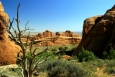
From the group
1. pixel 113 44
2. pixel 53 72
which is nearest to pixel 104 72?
pixel 53 72

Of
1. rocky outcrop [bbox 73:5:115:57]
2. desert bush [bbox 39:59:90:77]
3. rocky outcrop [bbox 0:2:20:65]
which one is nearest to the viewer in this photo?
desert bush [bbox 39:59:90:77]

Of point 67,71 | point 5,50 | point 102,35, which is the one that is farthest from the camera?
point 102,35

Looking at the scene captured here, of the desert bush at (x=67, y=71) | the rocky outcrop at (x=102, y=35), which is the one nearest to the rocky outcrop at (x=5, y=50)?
the desert bush at (x=67, y=71)

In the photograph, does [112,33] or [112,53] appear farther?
[112,33]

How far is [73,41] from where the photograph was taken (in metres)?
77.3

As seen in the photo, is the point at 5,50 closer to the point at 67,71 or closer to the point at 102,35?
the point at 67,71

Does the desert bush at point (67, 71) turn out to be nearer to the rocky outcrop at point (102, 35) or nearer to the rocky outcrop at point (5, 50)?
the rocky outcrop at point (5, 50)

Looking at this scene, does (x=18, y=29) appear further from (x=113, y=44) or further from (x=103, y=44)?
(x=103, y=44)

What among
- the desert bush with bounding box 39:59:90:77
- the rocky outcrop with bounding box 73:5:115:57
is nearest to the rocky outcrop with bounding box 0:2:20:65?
the desert bush with bounding box 39:59:90:77

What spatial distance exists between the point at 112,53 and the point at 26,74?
59.1ft

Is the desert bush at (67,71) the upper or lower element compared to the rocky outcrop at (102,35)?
lower

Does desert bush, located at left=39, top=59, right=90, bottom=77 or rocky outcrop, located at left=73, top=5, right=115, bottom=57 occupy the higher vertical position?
rocky outcrop, located at left=73, top=5, right=115, bottom=57

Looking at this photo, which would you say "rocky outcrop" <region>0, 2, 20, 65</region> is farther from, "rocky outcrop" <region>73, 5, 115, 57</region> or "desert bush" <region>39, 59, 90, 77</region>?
"rocky outcrop" <region>73, 5, 115, 57</region>

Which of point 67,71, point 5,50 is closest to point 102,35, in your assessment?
point 5,50
